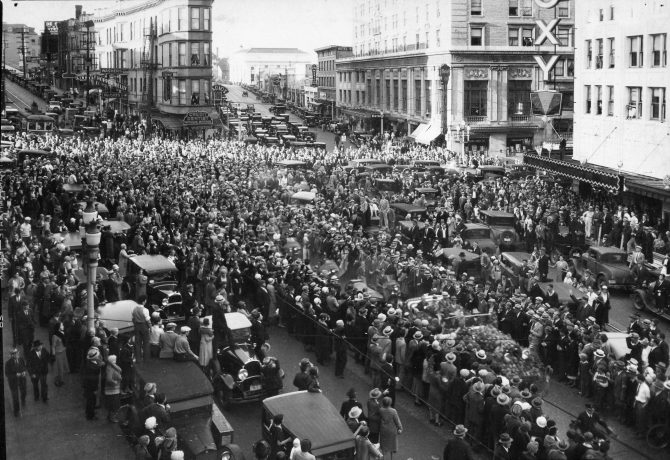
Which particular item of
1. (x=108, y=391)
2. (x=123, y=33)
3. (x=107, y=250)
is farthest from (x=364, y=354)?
(x=123, y=33)

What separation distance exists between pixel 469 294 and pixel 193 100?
61.3ft

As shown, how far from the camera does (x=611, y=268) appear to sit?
922 inches

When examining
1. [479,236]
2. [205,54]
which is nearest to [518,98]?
[479,236]

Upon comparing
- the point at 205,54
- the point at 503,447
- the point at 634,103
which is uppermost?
the point at 205,54

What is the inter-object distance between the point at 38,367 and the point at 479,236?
1662cm

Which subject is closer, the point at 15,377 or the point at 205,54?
the point at 15,377

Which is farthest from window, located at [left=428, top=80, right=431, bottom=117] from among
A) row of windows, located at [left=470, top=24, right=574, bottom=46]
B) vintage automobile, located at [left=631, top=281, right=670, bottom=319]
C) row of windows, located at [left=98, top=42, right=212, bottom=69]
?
vintage automobile, located at [left=631, top=281, right=670, bottom=319]

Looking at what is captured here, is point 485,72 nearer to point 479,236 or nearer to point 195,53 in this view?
point 195,53

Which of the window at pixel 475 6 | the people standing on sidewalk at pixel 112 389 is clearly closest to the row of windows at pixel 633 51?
the window at pixel 475 6

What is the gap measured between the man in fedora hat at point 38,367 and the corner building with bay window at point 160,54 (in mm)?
13526

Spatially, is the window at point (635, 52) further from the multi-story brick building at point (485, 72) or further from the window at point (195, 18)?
the window at point (195, 18)

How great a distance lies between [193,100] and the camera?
33.8m

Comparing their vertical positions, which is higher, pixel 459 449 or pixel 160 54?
pixel 160 54

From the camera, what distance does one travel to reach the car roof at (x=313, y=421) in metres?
11.6
